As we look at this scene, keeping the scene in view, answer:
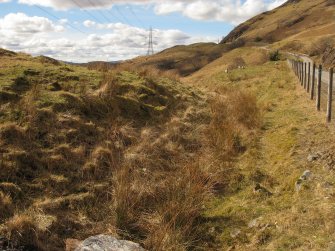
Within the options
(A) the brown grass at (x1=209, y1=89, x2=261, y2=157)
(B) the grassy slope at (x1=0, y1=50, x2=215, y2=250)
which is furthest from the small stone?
(A) the brown grass at (x1=209, y1=89, x2=261, y2=157)

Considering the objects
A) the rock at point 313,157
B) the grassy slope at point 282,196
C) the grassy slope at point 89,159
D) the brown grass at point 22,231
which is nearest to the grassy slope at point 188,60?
the grassy slope at point 89,159

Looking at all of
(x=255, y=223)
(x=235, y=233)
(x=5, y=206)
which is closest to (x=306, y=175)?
(x=255, y=223)

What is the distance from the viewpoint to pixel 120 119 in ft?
37.7

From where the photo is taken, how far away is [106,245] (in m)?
6.41

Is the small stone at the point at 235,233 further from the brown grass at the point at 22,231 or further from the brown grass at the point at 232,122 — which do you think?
the brown grass at the point at 232,122

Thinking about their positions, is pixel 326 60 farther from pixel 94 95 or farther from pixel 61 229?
pixel 61 229

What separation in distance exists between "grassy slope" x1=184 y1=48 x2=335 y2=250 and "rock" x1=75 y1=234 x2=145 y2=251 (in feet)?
5.38

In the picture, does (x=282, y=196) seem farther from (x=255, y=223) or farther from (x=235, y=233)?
(x=235, y=233)

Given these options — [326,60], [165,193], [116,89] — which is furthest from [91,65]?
[326,60]

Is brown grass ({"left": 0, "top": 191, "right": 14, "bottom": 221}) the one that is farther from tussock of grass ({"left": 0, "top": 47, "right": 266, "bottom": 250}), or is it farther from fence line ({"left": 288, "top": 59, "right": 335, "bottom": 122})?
fence line ({"left": 288, "top": 59, "right": 335, "bottom": 122})

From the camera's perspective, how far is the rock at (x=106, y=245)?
20.7ft

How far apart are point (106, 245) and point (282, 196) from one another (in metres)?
3.55

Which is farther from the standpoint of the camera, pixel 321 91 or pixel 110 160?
pixel 321 91

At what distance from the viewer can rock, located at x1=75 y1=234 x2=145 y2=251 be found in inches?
248
